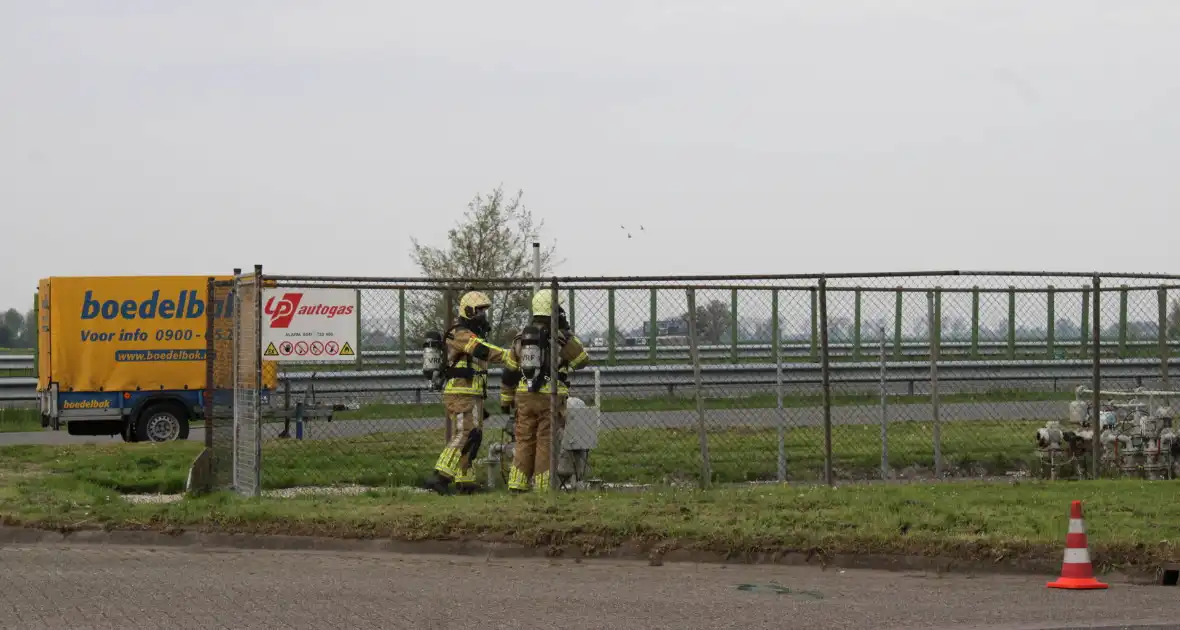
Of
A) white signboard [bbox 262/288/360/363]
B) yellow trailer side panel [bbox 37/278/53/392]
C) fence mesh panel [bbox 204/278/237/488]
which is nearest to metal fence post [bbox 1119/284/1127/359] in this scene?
white signboard [bbox 262/288/360/363]

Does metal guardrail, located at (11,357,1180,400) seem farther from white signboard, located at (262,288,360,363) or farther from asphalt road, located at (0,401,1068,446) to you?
white signboard, located at (262,288,360,363)

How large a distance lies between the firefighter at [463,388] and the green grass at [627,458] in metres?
1.47

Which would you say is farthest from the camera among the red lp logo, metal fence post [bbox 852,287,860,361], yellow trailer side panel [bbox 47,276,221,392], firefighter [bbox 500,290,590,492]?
yellow trailer side panel [bbox 47,276,221,392]

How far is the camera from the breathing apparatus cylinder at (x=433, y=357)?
13.3 metres

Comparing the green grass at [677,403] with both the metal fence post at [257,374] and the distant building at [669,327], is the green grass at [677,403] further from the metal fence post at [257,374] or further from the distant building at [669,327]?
the metal fence post at [257,374]

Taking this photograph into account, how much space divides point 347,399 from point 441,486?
3.69 meters

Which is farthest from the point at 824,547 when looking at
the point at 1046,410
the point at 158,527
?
the point at 1046,410

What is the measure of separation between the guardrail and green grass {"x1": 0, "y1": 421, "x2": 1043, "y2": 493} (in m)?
1.15

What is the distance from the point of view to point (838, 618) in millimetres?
8016

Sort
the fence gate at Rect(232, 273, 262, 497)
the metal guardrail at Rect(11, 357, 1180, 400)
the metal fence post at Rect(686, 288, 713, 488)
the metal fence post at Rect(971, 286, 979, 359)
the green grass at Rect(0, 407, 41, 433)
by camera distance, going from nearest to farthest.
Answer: the fence gate at Rect(232, 273, 262, 497) → the metal fence post at Rect(686, 288, 713, 488) → the metal fence post at Rect(971, 286, 979, 359) → the metal guardrail at Rect(11, 357, 1180, 400) → the green grass at Rect(0, 407, 41, 433)

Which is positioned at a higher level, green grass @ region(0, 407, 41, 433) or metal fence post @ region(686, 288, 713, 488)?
metal fence post @ region(686, 288, 713, 488)

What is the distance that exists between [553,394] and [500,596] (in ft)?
14.7

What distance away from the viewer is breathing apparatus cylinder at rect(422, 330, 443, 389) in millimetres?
13329

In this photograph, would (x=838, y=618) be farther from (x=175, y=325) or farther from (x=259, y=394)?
(x=175, y=325)
